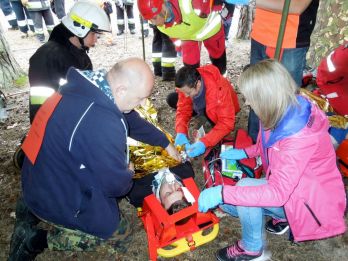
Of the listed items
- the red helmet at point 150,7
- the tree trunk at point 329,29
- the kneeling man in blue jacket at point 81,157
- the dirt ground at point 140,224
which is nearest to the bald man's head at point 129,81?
the kneeling man in blue jacket at point 81,157

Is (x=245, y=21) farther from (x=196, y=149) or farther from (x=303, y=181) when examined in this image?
(x=303, y=181)

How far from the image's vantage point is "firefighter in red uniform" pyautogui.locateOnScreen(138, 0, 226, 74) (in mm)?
3682

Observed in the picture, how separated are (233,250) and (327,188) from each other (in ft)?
3.07

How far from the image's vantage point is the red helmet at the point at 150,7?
3.61 metres

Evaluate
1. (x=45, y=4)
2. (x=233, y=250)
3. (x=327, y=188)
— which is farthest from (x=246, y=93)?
(x=45, y=4)

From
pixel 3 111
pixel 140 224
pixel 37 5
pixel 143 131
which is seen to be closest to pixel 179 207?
pixel 140 224

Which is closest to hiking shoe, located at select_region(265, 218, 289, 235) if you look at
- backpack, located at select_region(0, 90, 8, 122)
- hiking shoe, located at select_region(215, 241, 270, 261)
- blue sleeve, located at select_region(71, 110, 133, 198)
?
hiking shoe, located at select_region(215, 241, 270, 261)

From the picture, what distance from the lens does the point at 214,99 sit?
3.39 metres

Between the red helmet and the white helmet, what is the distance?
0.53m

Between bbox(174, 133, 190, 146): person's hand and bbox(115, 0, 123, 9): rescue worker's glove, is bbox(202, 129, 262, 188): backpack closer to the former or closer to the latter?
bbox(174, 133, 190, 146): person's hand

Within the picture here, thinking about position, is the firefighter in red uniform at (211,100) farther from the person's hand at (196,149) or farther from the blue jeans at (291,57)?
the blue jeans at (291,57)

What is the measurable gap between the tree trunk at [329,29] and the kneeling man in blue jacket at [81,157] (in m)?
4.42

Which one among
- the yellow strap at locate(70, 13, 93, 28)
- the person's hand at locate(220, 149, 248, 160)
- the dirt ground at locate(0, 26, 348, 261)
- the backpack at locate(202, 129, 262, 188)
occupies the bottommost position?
the dirt ground at locate(0, 26, 348, 261)

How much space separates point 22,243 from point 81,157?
40.0 inches
